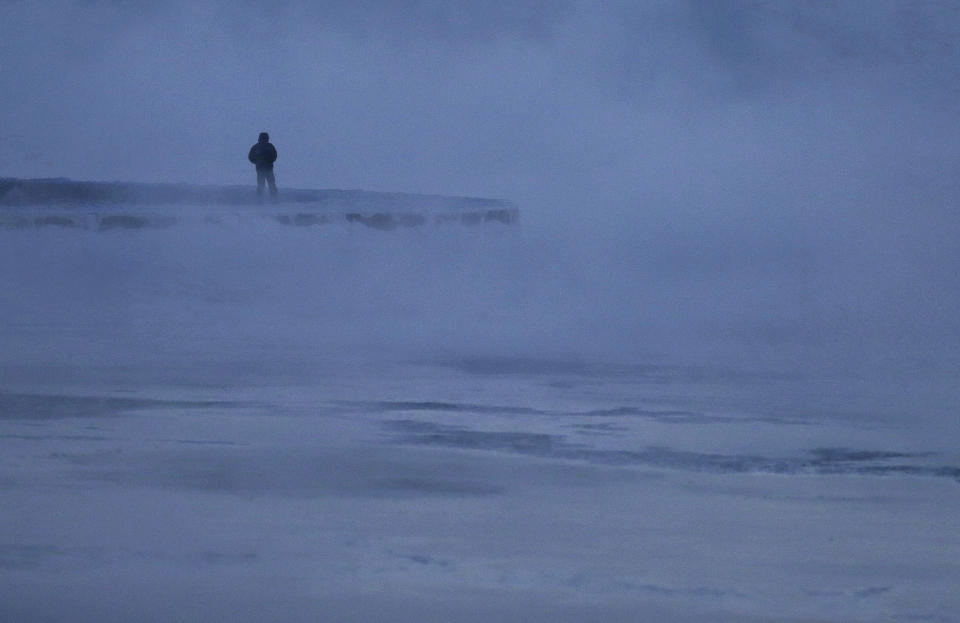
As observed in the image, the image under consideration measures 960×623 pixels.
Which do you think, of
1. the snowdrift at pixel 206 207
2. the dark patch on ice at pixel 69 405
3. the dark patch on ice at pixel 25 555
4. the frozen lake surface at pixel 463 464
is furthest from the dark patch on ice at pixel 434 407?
the snowdrift at pixel 206 207

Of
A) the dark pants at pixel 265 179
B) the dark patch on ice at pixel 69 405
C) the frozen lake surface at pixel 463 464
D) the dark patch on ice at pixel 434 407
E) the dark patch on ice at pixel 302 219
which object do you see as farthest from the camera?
the dark pants at pixel 265 179

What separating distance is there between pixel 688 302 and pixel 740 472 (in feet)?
30.6

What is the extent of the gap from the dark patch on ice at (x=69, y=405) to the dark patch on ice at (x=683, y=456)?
1.30m

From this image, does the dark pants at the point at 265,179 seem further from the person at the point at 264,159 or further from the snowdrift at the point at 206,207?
the snowdrift at the point at 206,207

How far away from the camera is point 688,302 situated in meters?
17.5

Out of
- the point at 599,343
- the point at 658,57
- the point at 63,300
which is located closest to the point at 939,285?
the point at 599,343

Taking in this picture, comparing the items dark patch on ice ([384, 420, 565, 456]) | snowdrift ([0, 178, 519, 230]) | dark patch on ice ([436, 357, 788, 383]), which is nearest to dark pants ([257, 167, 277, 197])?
snowdrift ([0, 178, 519, 230])

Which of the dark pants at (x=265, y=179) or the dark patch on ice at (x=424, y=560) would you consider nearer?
the dark patch on ice at (x=424, y=560)

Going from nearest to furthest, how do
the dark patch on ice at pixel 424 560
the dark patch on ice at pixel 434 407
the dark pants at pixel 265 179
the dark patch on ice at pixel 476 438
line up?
the dark patch on ice at pixel 424 560 < the dark patch on ice at pixel 476 438 < the dark patch on ice at pixel 434 407 < the dark pants at pixel 265 179

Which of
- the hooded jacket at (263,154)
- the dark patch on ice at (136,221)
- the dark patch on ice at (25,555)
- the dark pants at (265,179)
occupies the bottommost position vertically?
the dark patch on ice at (25,555)

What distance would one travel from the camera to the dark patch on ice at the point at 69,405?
31.1 ft

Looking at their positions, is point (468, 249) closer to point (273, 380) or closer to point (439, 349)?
A: point (439, 349)

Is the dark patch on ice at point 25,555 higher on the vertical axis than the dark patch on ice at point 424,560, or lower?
lower

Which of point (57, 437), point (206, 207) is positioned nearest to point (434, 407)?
point (57, 437)
